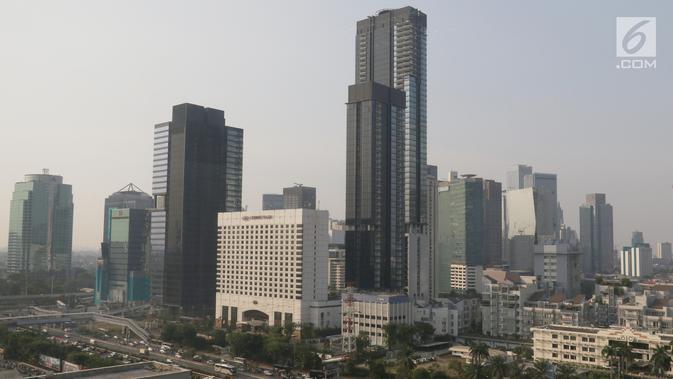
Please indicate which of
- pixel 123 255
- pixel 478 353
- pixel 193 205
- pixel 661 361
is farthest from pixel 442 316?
pixel 123 255

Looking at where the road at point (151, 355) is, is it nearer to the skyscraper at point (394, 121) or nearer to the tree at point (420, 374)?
the tree at point (420, 374)

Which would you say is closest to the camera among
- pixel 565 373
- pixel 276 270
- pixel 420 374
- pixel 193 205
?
pixel 565 373

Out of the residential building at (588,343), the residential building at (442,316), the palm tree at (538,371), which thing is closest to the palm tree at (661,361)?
the residential building at (588,343)

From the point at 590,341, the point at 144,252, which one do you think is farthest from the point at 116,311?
the point at 590,341

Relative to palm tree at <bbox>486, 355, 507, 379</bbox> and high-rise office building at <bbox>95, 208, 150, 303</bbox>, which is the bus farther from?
high-rise office building at <bbox>95, 208, 150, 303</bbox>

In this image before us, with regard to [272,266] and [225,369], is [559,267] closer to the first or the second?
[272,266]

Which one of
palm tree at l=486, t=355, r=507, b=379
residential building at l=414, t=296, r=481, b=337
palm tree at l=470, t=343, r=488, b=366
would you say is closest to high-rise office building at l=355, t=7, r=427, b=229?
residential building at l=414, t=296, r=481, b=337
